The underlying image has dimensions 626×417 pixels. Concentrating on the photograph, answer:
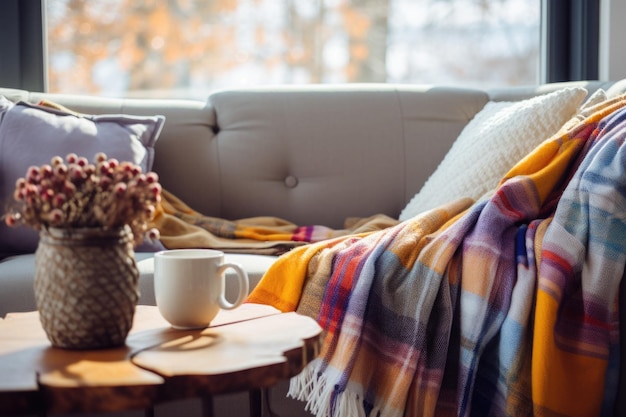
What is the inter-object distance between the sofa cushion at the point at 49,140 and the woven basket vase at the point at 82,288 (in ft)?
3.35

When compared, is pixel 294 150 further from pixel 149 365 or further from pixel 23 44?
pixel 149 365

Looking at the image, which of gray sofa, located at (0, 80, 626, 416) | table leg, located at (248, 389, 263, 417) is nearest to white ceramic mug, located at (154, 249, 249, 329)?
table leg, located at (248, 389, 263, 417)

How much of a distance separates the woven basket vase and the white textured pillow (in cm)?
115

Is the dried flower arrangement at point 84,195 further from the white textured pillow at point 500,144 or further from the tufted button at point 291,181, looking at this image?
the tufted button at point 291,181

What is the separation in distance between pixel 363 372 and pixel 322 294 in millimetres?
177

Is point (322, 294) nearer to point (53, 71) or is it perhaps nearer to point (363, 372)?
point (363, 372)

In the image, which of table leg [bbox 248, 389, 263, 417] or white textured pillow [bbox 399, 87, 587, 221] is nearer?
table leg [bbox 248, 389, 263, 417]

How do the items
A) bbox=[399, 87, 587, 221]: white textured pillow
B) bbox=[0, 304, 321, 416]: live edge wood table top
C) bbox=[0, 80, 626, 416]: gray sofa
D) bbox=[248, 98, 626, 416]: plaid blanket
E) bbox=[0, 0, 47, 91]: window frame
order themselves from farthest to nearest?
bbox=[0, 0, 47, 91]: window frame, bbox=[0, 80, 626, 416]: gray sofa, bbox=[399, 87, 587, 221]: white textured pillow, bbox=[248, 98, 626, 416]: plaid blanket, bbox=[0, 304, 321, 416]: live edge wood table top

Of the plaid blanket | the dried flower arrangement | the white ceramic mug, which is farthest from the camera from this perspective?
the plaid blanket

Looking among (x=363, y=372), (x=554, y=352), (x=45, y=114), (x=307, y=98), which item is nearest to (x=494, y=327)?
(x=554, y=352)

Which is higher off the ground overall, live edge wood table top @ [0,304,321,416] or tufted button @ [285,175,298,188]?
tufted button @ [285,175,298,188]

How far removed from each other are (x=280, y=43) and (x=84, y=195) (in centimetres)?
204

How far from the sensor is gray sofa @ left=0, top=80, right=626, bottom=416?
2229mm

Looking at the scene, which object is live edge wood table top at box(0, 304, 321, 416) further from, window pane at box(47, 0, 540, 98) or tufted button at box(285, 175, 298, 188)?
window pane at box(47, 0, 540, 98)
